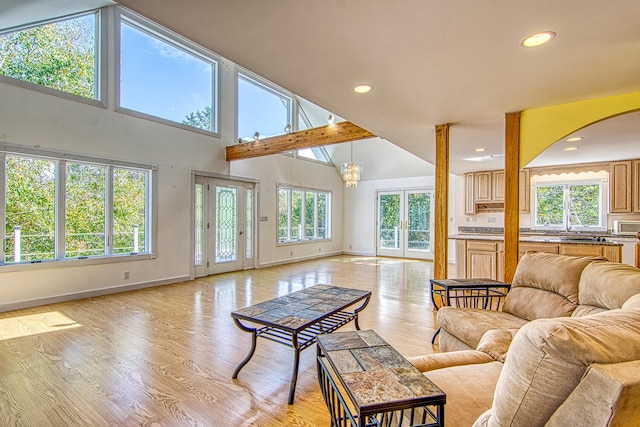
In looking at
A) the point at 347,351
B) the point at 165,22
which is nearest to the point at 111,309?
the point at 165,22

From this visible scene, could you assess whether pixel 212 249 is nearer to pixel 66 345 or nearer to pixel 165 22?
pixel 66 345

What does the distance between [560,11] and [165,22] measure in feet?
7.43

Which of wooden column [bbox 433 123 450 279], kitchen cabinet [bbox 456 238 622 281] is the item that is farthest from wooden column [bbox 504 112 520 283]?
kitchen cabinet [bbox 456 238 622 281]

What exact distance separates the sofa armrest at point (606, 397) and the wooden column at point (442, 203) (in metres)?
3.35

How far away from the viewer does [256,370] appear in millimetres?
2555

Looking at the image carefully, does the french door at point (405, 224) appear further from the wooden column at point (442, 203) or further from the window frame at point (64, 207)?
the window frame at point (64, 207)

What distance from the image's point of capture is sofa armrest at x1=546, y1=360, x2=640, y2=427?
70cm

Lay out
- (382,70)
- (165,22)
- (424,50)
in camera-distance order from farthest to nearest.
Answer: (382,70) < (424,50) < (165,22)

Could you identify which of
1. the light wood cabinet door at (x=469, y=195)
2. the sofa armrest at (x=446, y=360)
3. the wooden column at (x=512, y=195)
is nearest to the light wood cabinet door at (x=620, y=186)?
the light wood cabinet door at (x=469, y=195)

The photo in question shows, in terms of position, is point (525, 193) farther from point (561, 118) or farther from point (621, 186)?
point (561, 118)

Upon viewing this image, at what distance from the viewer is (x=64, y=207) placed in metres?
4.54

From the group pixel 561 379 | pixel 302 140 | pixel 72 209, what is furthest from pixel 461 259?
pixel 72 209

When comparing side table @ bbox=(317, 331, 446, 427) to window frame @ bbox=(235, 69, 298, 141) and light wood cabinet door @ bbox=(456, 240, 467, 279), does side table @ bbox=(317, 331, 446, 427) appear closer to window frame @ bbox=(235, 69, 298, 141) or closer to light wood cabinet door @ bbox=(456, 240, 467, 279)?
light wood cabinet door @ bbox=(456, 240, 467, 279)

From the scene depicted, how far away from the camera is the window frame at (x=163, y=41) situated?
5.03m
